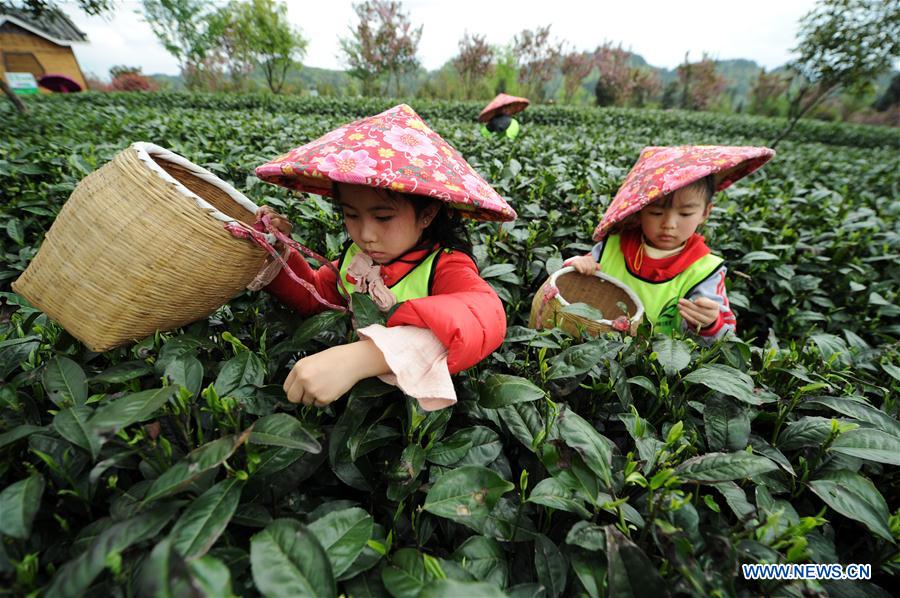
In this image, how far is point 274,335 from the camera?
51.1 inches

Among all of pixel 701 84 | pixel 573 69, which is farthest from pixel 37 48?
pixel 701 84

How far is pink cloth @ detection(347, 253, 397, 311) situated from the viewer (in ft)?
4.73

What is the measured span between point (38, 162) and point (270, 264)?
196cm

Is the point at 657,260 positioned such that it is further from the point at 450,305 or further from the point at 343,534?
the point at 343,534

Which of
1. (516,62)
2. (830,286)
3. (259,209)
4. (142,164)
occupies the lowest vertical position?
(830,286)

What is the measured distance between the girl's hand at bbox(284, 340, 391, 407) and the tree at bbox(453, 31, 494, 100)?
29220 mm

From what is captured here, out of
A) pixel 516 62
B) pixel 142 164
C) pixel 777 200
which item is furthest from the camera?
pixel 516 62

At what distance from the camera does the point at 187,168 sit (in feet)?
4.22

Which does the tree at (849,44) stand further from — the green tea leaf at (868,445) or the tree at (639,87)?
the tree at (639,87)

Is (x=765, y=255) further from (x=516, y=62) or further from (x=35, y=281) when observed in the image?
(x=516, y=62)

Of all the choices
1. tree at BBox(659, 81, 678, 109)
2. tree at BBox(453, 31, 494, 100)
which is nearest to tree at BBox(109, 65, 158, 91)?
tree at BBox(453, 31, 494, 100)

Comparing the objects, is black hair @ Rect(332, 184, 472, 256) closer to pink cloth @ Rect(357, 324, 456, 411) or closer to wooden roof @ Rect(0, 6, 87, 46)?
pink cloth @ Rect(357, 324, 456, 411)

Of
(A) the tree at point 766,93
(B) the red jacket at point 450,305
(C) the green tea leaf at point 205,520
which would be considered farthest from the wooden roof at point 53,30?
(A) the tree at point 766,93

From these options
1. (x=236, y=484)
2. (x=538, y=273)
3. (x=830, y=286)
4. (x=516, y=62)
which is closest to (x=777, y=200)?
(x=830, y=286)
